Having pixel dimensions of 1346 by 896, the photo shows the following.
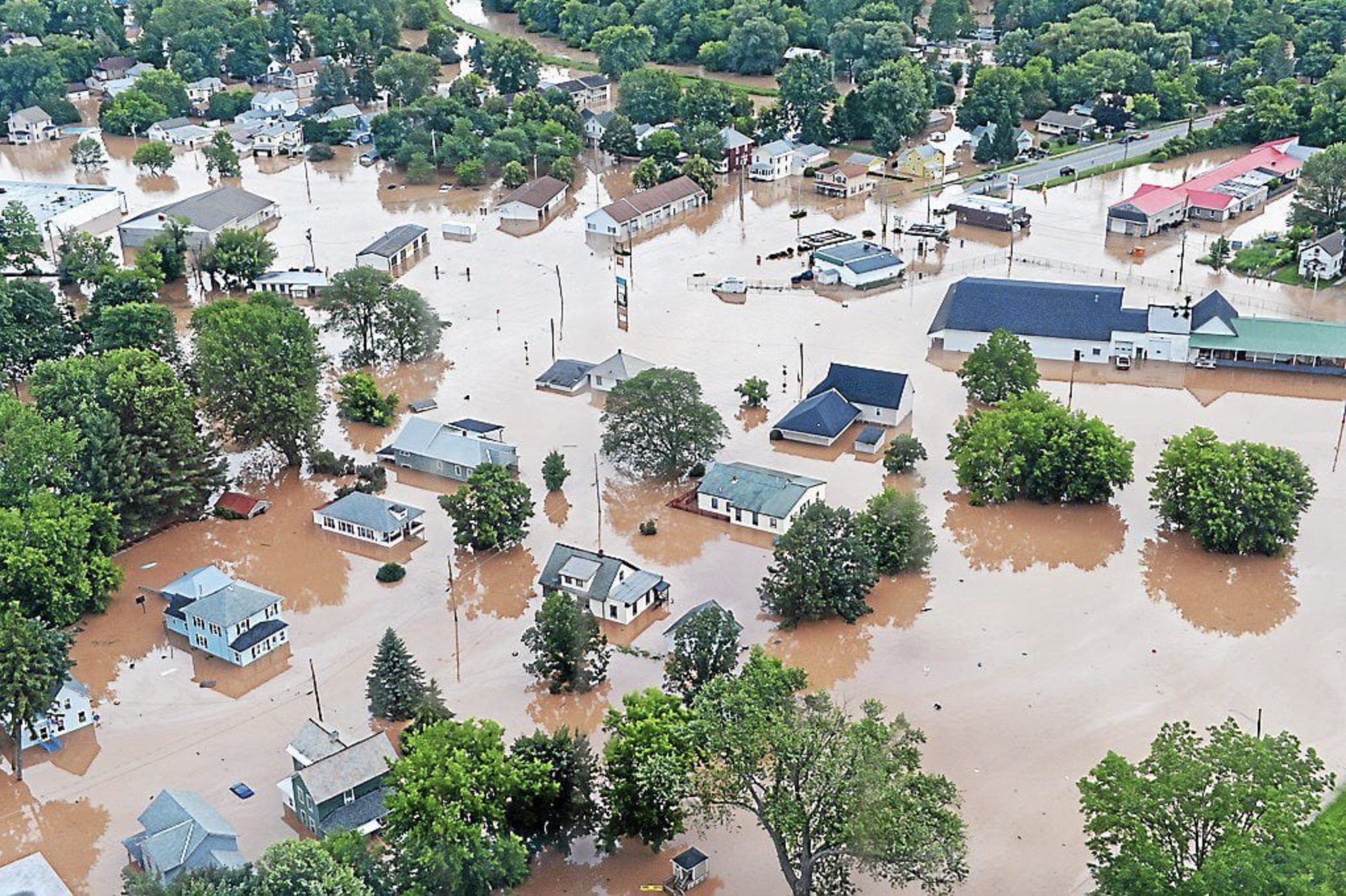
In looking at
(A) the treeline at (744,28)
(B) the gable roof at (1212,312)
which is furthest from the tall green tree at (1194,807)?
(A) the treeline at (744,28)

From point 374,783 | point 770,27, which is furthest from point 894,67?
point 374,783

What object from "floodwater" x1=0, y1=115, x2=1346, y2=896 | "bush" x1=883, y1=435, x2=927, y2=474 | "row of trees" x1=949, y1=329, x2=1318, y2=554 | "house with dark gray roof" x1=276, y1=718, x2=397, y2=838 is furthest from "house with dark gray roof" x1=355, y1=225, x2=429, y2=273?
"house with dark gray roof" x1=276, y1=718, x2=397, y2=838

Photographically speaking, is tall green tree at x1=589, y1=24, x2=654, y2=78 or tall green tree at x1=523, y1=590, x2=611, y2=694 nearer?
tall green tree at x1=523, y1=590, x2=611, y2=694

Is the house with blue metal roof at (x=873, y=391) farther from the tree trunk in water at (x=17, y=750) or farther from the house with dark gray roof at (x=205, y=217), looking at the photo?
the house with dark gray roof at (x=205, y=217)

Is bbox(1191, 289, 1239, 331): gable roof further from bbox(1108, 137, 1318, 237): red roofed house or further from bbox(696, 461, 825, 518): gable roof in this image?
bbox(696, 461, 825, 518): gable roof

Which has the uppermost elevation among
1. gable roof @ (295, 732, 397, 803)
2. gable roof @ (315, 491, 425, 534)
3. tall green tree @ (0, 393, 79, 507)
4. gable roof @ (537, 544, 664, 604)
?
tall green tree @ (0, 393, 79, 507)

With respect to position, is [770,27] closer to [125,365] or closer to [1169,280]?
[1169,280]

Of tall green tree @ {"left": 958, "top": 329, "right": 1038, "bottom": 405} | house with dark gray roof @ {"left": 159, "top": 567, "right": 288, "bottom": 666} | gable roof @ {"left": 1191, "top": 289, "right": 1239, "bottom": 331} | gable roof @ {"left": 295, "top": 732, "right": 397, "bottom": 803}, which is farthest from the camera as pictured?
gable roof @ {"left": 1191, "top": 289, "right": 1239, "bottom": 331}
